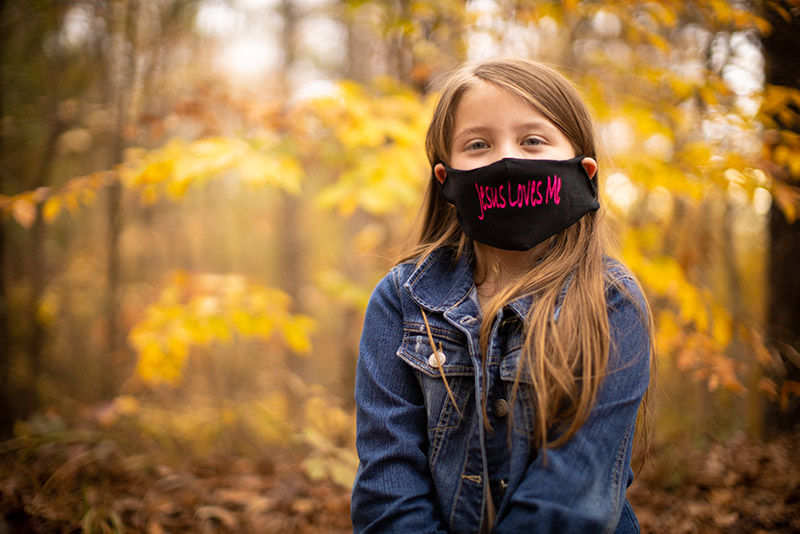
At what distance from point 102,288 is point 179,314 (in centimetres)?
611

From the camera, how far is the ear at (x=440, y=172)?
5.89 ft

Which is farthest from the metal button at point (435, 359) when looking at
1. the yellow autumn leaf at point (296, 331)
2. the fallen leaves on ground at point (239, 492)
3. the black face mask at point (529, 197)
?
the yellow autumn leaf at point (296, 331)

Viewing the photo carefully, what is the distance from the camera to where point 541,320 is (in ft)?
4.88

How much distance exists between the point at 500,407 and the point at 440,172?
85cm

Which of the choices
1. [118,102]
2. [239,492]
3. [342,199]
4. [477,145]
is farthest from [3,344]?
[477,145]

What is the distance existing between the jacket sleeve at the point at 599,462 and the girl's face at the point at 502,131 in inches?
21.4

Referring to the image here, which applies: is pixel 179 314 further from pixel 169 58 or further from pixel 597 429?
pixel 169 58

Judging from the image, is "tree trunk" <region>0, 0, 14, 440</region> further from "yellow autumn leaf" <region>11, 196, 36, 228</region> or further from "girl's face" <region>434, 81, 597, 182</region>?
"girl's face" <region>434, 81, 597, 182</region>

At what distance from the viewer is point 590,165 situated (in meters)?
1.68

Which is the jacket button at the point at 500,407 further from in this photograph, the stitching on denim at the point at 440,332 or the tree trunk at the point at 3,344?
the tree trunk at the point at 3,344

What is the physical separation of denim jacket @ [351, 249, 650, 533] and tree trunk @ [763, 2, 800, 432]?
236 centimetres

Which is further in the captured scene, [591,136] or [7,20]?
[7,20]

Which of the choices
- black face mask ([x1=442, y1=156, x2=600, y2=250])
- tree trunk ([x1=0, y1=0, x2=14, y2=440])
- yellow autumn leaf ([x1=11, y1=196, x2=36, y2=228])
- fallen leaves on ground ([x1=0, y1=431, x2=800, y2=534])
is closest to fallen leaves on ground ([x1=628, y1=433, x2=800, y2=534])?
fallen leaves on ground ([x1=0, y1=431, x2=800, y2=534])

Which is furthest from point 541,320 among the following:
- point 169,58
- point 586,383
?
point 169,58
